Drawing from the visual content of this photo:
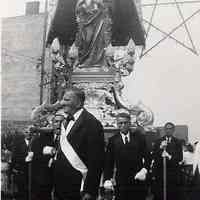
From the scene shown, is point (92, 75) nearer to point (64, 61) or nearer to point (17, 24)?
point (64, 61)

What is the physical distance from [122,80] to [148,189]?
0.79 metres

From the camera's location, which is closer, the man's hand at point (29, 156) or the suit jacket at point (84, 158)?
the suit jacket at point (84, 158)

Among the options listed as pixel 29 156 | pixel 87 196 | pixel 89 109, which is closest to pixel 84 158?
pixel 87 196

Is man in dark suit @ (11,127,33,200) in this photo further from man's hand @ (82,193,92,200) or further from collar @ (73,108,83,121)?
man's hand @ (82,193,92,200)

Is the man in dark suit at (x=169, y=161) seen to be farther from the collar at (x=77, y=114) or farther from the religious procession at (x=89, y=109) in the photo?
the collar at (x=77, y=114)

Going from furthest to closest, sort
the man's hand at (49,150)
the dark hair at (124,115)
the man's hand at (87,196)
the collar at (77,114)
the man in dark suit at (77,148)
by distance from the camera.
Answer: the man's hand at (49,150)
the dark hair at (124,115)
the collar at (77,114)
the man in dark suit at (77,148)
the man's hand at (87,196)

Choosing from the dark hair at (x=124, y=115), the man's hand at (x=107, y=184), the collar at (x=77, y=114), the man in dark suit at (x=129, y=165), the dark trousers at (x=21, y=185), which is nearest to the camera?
the collar at (x=77, y=114)

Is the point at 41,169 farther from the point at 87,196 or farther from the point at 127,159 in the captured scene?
the point at 87,196

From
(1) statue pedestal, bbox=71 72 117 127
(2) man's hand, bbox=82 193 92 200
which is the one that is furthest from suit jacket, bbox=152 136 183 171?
(2) man's hand, bbox=82 193 92 200

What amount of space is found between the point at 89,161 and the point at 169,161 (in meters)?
0.74

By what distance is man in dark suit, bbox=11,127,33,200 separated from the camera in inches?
152

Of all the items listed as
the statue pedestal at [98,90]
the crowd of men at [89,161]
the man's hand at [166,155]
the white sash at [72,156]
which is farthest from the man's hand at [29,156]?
the man's hand at [166,155]

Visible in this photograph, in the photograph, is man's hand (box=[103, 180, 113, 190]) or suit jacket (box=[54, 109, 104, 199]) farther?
man's hand (box=[103, 180, 113, 190])

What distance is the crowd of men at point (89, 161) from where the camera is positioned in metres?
3.12
